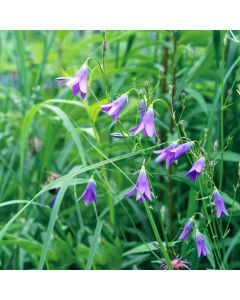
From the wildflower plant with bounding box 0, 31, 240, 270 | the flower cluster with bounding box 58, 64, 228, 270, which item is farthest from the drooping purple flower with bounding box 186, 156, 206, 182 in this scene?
the wildflower plant with bounding box 0, 31, 240, 270

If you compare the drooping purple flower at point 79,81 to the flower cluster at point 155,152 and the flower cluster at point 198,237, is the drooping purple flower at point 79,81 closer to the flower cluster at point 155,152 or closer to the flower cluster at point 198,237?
the flower cluster at point 155,152

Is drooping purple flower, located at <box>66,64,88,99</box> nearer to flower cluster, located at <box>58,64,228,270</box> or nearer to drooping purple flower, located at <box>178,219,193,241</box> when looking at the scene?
flower cluster, located at <box>58,64,228,270</box>

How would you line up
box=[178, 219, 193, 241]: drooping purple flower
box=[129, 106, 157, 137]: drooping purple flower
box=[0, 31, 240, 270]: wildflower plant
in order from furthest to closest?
box=[0, 31, 240, 270]: wildflower plant → box=[178, 219, 193, 241]: drooping purple flower → box=[129, 106, 157, 137]: drooping purple flower

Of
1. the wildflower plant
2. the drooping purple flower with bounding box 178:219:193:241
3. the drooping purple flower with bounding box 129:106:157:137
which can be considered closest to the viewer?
the drooping purple flower with bounding box 129:106:157:137

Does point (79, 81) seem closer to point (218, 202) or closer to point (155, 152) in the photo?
point (155, 152)

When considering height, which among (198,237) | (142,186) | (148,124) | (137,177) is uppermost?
(148,124)

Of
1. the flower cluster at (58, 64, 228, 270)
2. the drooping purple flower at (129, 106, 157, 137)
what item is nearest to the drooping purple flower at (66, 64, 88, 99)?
the flower cluster at (58, 64, 228, 270)

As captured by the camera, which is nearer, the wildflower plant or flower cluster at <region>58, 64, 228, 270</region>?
flower cluster at <region>58, 64, 228, 270</region>

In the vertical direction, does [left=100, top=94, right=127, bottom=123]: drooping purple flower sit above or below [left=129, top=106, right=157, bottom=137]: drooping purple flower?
above

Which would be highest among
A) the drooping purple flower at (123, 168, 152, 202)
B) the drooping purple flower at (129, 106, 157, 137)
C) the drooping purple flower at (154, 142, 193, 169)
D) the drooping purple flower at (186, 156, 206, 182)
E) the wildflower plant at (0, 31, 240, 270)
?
the drooping purple flower at (129, 106, 157, 137)

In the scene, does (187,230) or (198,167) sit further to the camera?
(187,230)

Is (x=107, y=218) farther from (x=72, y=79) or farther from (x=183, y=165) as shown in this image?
(x=72, y=79)

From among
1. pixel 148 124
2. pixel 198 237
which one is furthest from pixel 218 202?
pixel 148 124
